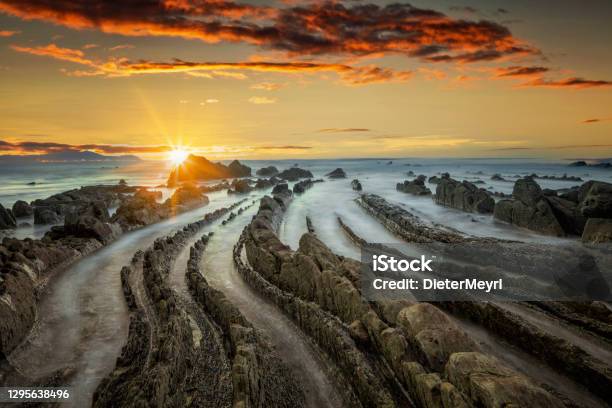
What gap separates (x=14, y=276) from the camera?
61.0 feet

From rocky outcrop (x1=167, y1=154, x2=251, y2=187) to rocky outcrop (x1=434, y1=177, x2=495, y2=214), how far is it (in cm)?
7776

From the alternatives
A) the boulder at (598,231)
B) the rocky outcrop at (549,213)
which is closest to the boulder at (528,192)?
the rocky outcrop at (549,213)

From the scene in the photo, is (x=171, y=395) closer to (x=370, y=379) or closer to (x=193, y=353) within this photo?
(x=193, y=353)

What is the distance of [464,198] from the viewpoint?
2057 inches

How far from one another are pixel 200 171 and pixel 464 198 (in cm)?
9144

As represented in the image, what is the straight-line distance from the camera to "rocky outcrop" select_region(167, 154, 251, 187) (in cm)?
11787

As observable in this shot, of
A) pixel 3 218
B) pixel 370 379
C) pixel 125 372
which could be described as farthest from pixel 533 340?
pixel 3 218

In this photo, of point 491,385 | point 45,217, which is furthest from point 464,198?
point 45,217

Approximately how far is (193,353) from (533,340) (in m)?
13.6

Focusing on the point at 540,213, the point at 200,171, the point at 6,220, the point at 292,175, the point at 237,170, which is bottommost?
the point at 6,220

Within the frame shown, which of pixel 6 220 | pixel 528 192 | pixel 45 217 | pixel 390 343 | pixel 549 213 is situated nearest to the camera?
pixel 390 343

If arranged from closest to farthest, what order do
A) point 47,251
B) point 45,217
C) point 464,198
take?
point 47,251, point 45,217, point 464,198

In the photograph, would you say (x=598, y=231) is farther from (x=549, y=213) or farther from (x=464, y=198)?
(x=464, y=198)

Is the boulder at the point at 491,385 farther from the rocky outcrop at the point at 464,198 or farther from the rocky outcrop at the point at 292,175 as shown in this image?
the rocky outcrop at the point at 292,175
